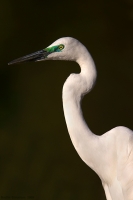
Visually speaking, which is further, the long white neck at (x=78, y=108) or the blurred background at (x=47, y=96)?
the blurred background at (x=47, y=96)

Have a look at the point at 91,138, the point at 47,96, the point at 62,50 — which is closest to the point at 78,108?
the point at 91,138

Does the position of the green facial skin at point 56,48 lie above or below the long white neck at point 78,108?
above

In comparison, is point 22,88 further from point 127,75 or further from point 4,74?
point 127,75

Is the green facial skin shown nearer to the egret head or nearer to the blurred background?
the egret head

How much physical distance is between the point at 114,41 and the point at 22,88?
2.25 ft

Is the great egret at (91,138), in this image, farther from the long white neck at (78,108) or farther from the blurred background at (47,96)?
the blurred background at (47,96)

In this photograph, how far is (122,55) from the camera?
3629mm

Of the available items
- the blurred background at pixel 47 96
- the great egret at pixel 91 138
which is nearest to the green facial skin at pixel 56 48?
the great egret at pixel 91 138

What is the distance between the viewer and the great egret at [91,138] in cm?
219

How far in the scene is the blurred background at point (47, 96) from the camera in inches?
140

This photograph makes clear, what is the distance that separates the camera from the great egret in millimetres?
2186

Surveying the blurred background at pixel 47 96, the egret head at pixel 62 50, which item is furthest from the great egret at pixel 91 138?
the blurred background at pixel 47 96

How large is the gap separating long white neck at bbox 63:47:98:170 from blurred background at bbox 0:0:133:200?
135cm

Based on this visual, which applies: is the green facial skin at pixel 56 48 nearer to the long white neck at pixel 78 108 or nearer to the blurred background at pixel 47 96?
the long white neck at pixel 78 108
